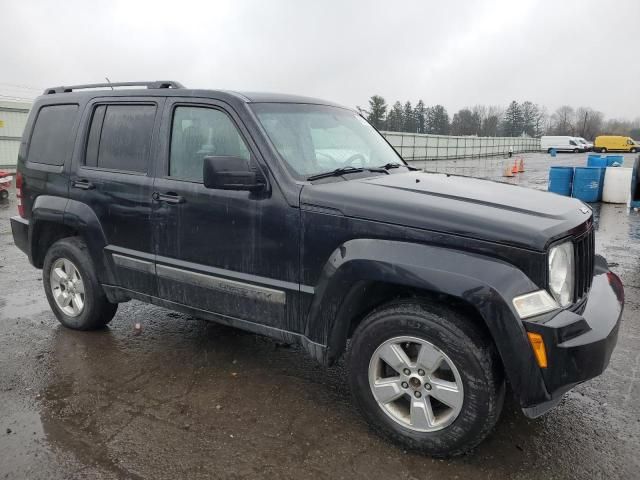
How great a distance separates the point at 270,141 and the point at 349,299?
1.15 m

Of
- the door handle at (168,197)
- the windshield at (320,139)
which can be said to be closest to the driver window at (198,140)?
the door handle at (168,197)

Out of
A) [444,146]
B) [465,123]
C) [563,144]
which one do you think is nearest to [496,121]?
[465,123]

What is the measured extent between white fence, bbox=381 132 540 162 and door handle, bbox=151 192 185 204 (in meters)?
21.6

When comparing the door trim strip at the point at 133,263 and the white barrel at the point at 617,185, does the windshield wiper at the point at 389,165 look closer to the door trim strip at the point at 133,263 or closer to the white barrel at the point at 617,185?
the door trim strip at the point at 133,263

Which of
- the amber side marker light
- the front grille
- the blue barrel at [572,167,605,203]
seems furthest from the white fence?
the amber side marker light

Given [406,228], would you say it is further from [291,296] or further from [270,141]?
[270,141]

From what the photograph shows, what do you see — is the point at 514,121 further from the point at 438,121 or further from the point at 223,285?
the point at 223,285

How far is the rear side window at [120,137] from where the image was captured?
376 centimetres

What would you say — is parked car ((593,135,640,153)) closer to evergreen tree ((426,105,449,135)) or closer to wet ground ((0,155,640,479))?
evergreen tree ((426,105,449,135))

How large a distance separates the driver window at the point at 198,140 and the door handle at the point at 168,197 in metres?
0.14

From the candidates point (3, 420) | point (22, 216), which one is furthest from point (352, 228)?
point (22, 216)

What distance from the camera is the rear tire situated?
4.25 meters

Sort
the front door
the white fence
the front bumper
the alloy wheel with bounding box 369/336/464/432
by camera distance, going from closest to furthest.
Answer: the front bumper → the alloy wheel with bounding box 369/336/464/432 → the front door → the white fence

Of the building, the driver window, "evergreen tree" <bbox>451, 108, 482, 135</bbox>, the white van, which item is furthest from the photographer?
"evergreen tree" <bbox>451, 108, 482, 135</bbox>
